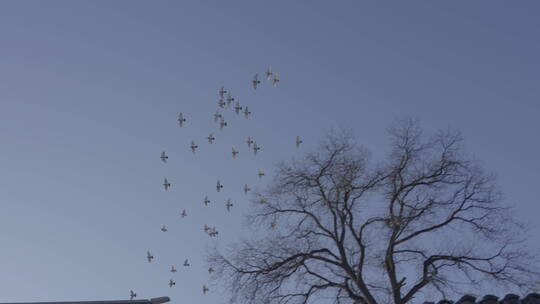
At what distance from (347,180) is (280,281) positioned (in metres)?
4.73

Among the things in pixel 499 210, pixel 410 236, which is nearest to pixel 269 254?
pixel 410 236

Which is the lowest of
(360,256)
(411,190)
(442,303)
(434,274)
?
(442,303)

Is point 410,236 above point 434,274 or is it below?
above

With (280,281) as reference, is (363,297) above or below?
below

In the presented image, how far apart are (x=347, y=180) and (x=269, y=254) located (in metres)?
4.22

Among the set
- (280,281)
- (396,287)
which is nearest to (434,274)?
(396,287)

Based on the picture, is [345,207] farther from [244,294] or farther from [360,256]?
[244,294]

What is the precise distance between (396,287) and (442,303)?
416cm

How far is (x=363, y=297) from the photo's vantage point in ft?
77.6

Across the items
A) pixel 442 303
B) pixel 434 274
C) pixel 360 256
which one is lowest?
pixel 442 303

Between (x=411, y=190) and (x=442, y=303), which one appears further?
(x=411, y=190)

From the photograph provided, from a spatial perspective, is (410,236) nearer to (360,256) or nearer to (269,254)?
(360,256)

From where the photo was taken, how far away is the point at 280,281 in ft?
80.1

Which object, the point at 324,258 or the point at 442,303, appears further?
the point at 324,258
